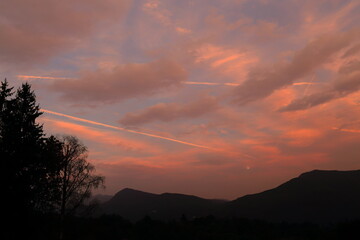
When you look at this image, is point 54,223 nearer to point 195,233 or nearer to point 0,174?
point 0,174

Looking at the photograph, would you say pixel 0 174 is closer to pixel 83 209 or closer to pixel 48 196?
pixel 48 196

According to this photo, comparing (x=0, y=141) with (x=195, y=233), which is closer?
(x=0, y=141)

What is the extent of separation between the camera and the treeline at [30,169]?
29750 mm

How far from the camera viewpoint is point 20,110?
34.2 m

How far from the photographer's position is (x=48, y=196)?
103 ft

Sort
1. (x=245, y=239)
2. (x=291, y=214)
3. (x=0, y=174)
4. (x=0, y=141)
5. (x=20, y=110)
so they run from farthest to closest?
(x=291, y=214), (x=245, y=239), (x=20, y=110), (x=0, y=141), (x=0, y=174)

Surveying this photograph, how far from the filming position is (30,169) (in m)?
32.2

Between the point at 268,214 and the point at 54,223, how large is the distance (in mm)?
170561

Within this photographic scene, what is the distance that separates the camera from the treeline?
29.8m

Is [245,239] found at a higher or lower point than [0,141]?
lower

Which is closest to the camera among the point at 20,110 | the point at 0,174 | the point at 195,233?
the point at 0,174

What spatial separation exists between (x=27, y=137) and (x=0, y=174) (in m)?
4.92

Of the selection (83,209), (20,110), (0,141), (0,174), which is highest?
(20,110)

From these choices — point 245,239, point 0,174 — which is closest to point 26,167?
point 0,174
